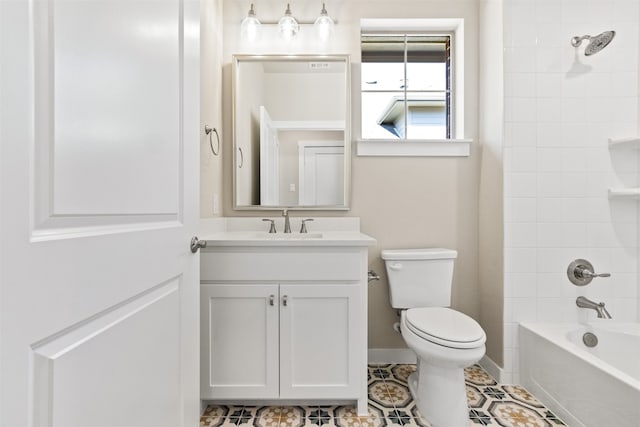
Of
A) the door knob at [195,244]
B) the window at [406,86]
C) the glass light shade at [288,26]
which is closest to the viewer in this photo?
the door knob at [195,244]

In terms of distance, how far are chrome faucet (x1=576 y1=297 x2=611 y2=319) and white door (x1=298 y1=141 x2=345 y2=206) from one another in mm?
1419

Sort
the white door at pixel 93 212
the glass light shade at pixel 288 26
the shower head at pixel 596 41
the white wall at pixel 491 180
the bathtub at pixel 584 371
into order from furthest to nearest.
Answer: the glass light shade at pixel 288 26, the white wall at pixel 491 180, the shower head at pixel 596 41, the bathtub at pixel 584 371, the white door at pixel 93 212

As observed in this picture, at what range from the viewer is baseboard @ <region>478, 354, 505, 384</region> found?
1.78 meters

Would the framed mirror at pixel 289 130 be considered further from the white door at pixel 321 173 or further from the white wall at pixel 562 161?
the white wall at pixel 562 161

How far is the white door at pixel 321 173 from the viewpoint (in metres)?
2.01

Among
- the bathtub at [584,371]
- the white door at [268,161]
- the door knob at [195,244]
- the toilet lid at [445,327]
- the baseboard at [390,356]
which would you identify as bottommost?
the baseboard at [390,356]

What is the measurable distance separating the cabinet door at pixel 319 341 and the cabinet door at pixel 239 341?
58mm

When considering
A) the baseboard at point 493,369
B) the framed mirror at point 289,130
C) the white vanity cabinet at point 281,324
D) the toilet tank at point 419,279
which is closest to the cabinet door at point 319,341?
the white vanity cabinet at point 281,324

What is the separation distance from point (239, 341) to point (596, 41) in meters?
2.30

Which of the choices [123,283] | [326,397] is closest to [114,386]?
[123,283]

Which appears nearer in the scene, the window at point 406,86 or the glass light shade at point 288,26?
the glass light shade at point 288,26

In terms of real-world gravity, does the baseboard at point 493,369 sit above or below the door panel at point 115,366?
below

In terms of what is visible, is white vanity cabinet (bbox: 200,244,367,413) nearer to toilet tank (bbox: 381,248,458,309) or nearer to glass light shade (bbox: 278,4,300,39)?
toilet tank (bbox: 381,248,458,309)


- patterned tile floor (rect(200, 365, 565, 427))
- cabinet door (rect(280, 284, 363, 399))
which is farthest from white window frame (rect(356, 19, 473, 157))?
patterned tile floor (rect(200, 365, 565, 427))
